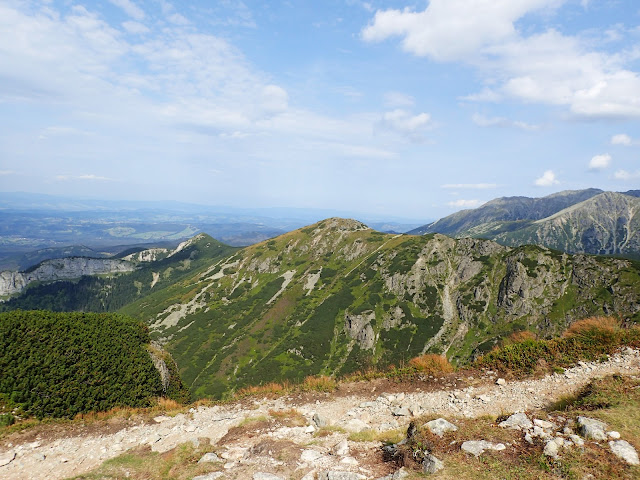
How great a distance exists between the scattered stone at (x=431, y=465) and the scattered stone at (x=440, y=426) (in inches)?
72.9

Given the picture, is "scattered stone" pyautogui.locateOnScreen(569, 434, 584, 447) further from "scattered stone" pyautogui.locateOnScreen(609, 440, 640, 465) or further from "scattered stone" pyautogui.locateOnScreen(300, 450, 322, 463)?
"scattered stone" pyautogui.locateOnScreen(300, 450, 322, 463)

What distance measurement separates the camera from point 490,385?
15.3 m

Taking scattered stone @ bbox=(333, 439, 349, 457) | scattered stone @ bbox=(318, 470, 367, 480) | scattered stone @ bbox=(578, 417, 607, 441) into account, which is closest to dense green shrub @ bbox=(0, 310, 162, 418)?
scattered stone @ bbox=(333, 439, 349, 457)

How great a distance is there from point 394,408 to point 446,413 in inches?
91.7

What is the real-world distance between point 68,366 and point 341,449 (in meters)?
17.7

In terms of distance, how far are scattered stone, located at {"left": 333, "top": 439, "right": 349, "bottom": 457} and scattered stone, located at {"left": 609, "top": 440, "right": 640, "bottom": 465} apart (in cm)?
799

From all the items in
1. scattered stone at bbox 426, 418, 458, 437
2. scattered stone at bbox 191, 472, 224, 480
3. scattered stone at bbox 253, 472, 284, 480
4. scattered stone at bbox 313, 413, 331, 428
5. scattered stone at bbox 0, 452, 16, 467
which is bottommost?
scattered stone at bbox 0, 452, 16, 467

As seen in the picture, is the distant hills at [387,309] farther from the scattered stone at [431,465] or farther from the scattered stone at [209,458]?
the scattered stone at [431,465]

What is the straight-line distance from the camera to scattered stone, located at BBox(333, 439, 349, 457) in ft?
36.1

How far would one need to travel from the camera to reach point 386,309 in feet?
495

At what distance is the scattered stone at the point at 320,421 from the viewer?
13.8 m

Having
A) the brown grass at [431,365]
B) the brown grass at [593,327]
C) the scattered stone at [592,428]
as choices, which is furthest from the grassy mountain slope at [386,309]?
the scattered stone at [592,428]

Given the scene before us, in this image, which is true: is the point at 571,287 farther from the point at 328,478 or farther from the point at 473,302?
the point at 328,478

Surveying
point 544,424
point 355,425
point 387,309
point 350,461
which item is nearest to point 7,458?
point 350,461
